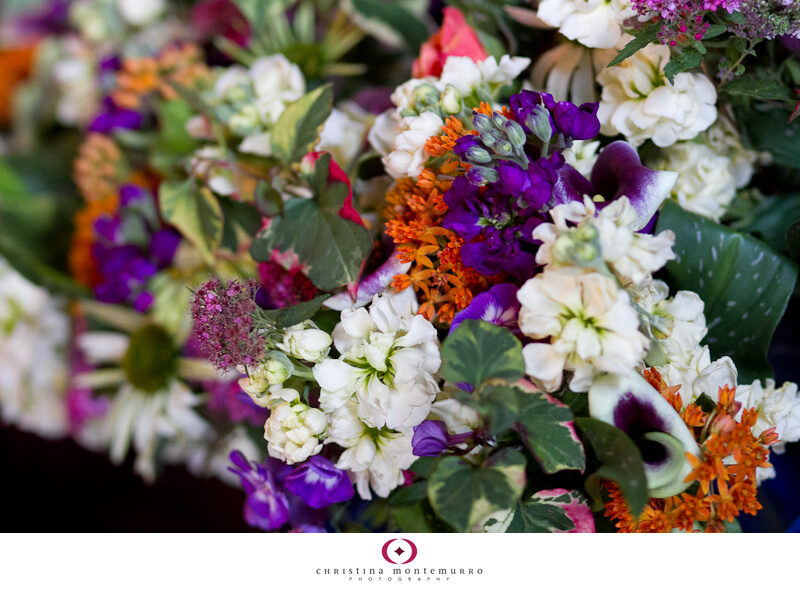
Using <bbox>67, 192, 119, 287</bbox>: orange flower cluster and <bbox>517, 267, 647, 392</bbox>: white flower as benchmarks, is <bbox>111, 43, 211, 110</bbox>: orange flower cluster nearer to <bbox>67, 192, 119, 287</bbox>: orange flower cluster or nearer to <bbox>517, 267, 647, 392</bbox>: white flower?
<bbox>67, 192, 119, 287</bbox>: orange flower cluster

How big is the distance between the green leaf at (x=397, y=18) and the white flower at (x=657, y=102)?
0.80 ft

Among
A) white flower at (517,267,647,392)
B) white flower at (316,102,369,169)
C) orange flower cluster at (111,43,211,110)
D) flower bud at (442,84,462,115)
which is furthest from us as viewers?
orange flower cluster at (111,43,211,110)

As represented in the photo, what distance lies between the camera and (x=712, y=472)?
35 cm

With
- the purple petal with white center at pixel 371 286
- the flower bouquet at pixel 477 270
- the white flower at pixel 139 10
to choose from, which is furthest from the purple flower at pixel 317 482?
the white flower at pixel 139 10

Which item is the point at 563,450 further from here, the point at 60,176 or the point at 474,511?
the point at 60,176

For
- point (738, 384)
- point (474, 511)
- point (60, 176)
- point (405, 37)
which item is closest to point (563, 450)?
point (474, 511)

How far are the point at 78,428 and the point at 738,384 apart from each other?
2.36 feet

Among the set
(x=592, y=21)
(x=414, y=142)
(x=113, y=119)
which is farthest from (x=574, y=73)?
(x=113, y=119)

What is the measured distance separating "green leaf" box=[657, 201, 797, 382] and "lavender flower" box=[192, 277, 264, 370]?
307 mm

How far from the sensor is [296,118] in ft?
1.63

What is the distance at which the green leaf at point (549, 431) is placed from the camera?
13.7 inches

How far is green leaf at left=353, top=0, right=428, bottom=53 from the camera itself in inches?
24.0

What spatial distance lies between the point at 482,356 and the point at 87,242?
1.87 feet

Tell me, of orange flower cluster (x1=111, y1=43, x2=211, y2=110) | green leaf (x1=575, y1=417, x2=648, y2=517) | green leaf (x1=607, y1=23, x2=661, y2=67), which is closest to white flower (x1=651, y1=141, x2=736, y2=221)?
green leaf (x1=607, y1=23, x2=661, y2=67)
